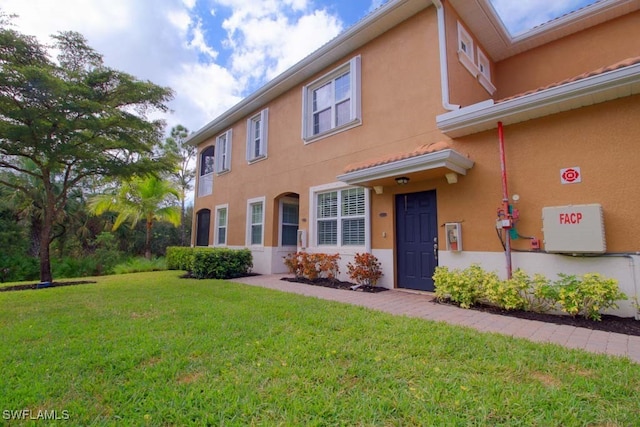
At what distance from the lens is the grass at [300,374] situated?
7.34 ft

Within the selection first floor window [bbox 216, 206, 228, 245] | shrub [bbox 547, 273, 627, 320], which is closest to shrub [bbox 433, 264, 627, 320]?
shrub [bbox 547, 273, 627, 320]

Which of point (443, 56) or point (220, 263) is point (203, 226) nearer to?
point (220, 263)

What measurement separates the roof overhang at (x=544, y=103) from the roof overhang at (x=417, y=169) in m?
0.68

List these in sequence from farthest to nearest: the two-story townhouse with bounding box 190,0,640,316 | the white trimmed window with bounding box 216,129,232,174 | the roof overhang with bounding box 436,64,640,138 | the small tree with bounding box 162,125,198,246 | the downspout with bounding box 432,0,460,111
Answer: the small tree with bounding box 162,125,198,246 < the white trimmed window with bounding box 216,129,232,174 < the downspout with bounding box 432,0,460,111 < the two-story townhouse with bounding box 190,0,640,316 < the roof overhang with bounding box 436,64,640,138

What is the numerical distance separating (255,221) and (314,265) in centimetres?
415

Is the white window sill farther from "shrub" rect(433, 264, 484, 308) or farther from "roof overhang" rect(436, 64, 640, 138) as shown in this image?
"shrub" rect(433, 264, 484, 308)

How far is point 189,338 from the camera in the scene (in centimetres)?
379

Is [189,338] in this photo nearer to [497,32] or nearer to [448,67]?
[448,67]

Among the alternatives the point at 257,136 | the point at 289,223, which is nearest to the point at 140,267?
the point at 289,223

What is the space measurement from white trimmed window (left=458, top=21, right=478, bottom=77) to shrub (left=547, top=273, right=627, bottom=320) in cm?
542

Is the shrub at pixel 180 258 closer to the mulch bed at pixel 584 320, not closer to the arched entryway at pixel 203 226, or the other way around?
the arched entryway at pixel 203 226

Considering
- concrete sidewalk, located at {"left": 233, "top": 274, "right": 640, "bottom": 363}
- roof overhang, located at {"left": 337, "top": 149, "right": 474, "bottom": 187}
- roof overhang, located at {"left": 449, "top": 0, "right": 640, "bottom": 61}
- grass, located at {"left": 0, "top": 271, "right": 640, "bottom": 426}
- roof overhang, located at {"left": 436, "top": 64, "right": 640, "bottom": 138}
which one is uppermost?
roof overhang, located at {"left": 449, "top": 0, "right": 640, "bottom": 61}

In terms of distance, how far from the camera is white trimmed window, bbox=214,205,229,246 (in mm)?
13789

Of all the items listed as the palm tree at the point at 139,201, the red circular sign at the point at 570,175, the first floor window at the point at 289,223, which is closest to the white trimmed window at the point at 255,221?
the first floor window at the point at 289,223
